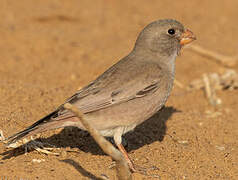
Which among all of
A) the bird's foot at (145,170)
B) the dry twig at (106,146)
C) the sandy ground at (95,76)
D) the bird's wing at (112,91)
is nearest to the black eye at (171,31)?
the bird's wing at (112,91)

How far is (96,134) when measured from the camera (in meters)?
3.95

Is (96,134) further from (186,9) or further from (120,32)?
(186,9)

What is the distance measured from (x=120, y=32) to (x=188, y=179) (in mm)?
6761

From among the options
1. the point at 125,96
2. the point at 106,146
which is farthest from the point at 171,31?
the point at 106,146

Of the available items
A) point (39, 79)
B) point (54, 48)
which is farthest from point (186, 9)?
point (39, 79)

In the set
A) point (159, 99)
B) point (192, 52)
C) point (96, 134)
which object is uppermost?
point (96, 134)

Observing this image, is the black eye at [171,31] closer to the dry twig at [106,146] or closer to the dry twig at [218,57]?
the dry twig at [106,146]

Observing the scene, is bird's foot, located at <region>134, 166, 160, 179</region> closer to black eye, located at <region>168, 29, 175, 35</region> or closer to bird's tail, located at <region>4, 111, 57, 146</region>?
bird's tail, located at <region>4, 111, 57, 146</region>

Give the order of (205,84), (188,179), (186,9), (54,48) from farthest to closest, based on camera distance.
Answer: (186,9), (54,48), (205,84), (188,179)

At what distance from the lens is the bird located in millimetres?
5062

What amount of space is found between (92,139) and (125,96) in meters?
1.03

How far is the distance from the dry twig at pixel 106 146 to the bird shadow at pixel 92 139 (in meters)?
1.38

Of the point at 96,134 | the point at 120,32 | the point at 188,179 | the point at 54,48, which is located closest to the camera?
the point at 96,134

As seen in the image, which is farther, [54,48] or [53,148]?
[54,48]
